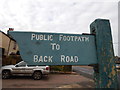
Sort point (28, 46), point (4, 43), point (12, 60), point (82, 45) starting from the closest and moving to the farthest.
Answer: point (28, 46) → point (82, 45) → point (12, 60) → point (4, 43)

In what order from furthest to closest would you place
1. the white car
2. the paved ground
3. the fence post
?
1. the white car
2. the paved ground
3. the fence post

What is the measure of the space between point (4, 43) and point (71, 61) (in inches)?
573

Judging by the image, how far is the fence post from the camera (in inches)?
80.9

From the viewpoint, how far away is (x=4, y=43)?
15.0 meters

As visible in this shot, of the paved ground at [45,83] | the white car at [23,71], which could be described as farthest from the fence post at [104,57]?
the white car at [23,71]

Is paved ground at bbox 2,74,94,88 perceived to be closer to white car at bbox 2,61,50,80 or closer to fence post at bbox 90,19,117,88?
white car at bbox 2,61,50,80

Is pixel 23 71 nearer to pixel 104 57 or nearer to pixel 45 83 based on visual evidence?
pixel 45 83

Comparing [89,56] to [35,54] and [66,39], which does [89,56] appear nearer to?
[66,39]

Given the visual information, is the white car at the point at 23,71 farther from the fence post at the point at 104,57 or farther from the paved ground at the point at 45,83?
the fence post at the point at 104,57

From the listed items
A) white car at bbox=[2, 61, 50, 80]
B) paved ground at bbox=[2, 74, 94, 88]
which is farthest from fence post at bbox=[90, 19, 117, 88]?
white car at bbox=[2, 61, 50, 80]

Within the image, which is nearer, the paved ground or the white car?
the paved ground

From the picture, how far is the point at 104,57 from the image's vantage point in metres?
2.09

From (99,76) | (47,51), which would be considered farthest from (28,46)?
(99,76)

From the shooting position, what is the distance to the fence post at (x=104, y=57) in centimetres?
205
